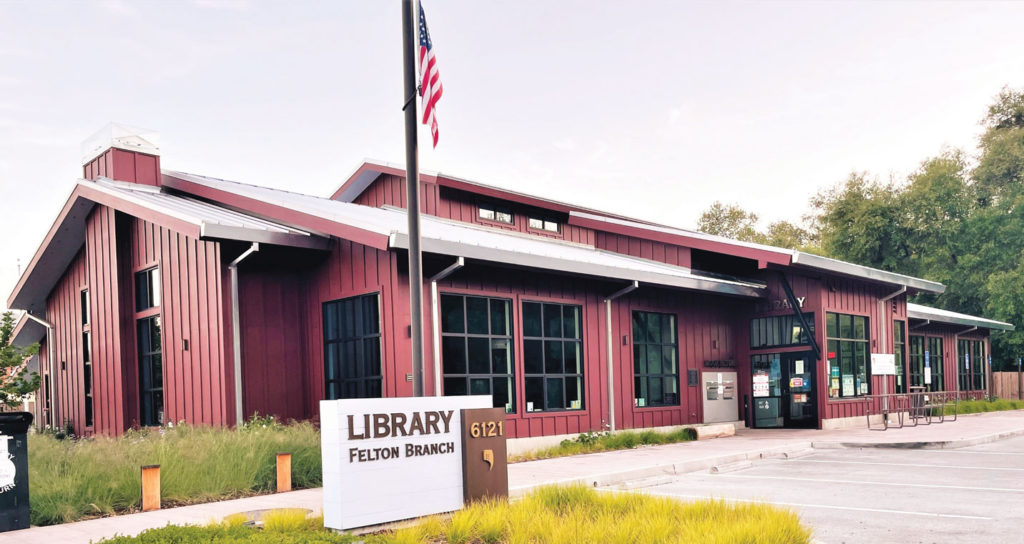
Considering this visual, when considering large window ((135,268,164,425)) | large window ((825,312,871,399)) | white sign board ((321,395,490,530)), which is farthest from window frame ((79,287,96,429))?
large window ((825,312,871,399))

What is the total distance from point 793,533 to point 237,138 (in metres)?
23.9

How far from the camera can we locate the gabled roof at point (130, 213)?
1464cm

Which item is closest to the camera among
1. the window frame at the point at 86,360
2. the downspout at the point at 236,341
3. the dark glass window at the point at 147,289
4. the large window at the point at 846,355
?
the downspout at the point at 236,341

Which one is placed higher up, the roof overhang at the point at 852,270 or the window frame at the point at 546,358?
the roof overhang at the point at 852,270

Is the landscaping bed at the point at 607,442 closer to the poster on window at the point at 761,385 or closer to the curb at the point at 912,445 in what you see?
the curb at the point at 912,445

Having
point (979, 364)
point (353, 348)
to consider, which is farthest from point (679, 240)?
point (979, 364)

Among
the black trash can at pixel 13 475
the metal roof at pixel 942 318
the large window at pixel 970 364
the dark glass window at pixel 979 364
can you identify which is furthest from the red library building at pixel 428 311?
the dark glass window at pixel 979 364

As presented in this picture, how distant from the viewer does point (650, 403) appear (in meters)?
20.0

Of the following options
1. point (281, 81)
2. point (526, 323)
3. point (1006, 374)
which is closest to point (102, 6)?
point (281, 81)

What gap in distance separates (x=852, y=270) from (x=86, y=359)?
1904 cm

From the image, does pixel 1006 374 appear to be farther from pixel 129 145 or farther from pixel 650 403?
pixel 129 145

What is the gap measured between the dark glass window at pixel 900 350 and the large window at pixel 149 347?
20599 millimetres

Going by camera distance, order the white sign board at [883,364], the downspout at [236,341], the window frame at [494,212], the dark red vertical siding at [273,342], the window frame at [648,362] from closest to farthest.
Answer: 1. the downspout at [236,341]
2. the dark red vertical siding at [273,342]
3. the window frame at [648,362]
4. the window frame at [494,212]
5. the white sign board at [883,364]

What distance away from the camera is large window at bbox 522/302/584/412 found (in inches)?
676
